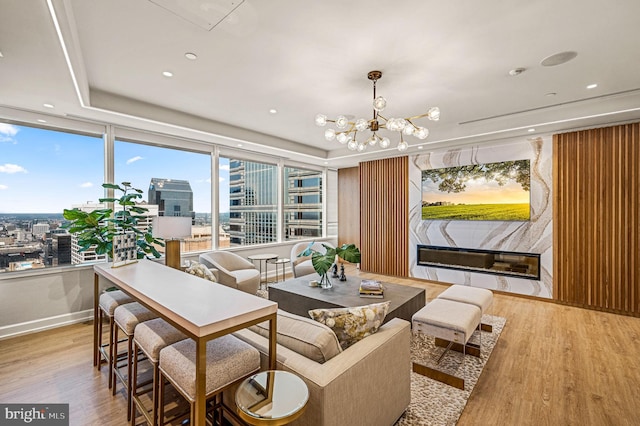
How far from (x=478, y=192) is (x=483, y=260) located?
3.88 ft

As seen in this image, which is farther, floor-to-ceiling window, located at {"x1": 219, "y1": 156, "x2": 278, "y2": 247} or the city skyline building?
the city skyline building

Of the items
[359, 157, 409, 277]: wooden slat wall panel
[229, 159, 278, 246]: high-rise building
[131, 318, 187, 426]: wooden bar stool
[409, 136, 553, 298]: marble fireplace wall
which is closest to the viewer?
[131, 318, 187, 426]: wooden bar stool

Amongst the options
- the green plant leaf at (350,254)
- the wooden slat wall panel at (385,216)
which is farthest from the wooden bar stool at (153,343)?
the wooden slat wall panel at (385,216)

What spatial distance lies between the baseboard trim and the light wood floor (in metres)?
0.11

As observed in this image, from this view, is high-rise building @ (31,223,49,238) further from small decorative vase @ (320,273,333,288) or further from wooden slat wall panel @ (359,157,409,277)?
wooden slat wall panel @ (359,157,409,277)

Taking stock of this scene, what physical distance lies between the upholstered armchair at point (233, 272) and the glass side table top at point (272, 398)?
272 cm

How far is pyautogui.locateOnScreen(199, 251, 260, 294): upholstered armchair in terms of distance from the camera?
3876mm

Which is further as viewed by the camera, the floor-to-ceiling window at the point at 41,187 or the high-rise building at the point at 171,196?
the high-rise building at the point at 171,196

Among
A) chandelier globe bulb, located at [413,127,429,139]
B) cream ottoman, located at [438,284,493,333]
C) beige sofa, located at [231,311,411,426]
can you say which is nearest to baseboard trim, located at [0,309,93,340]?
beige sofa, located at [231,311,411,426]

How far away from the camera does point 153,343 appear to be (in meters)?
1.62

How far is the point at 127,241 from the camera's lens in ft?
8.26

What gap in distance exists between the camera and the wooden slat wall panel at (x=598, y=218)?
378 centimetres

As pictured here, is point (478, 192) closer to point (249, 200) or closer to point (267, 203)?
point (267, 203)

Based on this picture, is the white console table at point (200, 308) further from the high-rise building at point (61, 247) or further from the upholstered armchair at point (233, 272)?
the high-rise building at point (61, 247)
